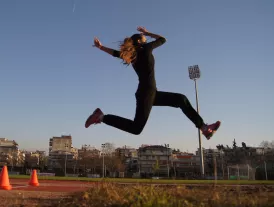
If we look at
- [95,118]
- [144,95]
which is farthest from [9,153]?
[144,95]

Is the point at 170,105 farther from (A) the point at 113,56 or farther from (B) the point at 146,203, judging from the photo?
(B) the point at 146,203

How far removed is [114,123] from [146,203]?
206 cm

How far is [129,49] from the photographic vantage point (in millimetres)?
4504

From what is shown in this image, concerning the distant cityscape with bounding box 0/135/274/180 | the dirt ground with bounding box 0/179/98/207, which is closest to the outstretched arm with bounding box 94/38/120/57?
the dirt ground with bounding box 0/179/98/207

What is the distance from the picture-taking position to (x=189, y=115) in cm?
468

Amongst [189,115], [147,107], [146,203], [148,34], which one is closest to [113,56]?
[148,34]

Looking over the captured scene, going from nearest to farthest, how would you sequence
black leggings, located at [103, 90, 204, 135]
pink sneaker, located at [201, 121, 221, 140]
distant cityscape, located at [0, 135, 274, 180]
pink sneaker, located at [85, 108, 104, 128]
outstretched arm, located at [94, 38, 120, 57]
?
black leggings, located at [103, 90, 204, 135] < pink sneaker, located at [201, 121, 221, 140] < outstretched arm, located at [94, 38, 120, 57] < pink sneaker, located at [85, 108, 104, 128] < distant cityscape, located at [0, 135, 274, 180]

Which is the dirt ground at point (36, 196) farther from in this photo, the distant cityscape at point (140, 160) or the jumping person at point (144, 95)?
the distant cityscape at point (140, 160)

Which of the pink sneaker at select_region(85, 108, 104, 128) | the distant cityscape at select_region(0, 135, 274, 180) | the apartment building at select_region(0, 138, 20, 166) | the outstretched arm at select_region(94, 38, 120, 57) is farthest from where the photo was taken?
the apartment building at select_region(0, 138, 20, 166)

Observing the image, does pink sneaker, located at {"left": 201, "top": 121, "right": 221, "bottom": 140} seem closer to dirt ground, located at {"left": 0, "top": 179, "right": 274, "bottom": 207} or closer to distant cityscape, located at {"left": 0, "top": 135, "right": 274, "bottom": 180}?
dirt ground, located at {"left": 0, "top": 179, "right": 274, "bottom": 207}

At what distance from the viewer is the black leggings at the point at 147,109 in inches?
173

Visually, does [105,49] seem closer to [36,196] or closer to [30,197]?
[30,197]

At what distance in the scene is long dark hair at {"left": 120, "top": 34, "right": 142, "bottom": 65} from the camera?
450 centimetres

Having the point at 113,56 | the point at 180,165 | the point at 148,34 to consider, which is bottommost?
the point at 180,165
